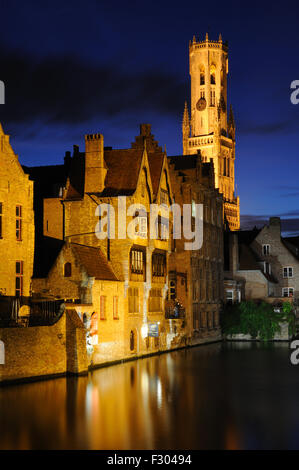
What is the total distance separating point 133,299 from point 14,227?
13.3 meters

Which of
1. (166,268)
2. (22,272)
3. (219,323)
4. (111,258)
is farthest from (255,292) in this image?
(22,272)

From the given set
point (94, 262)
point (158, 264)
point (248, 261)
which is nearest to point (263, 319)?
point (248, 261)

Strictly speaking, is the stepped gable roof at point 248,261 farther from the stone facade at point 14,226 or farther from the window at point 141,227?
the stone facade at point 14,226

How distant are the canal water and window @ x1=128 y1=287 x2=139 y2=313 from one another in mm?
6745

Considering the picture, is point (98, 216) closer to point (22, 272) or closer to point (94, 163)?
point (94, 163)

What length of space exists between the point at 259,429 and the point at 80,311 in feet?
69.4

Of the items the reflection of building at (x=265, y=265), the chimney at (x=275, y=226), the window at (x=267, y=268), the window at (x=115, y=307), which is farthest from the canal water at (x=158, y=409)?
the chimney at (x=275, y=226)

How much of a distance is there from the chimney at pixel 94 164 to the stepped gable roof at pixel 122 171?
0.86 meters

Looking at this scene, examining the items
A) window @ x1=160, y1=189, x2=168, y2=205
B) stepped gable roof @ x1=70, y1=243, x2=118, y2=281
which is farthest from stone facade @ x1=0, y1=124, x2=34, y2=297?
window @ x1=160, y1=189, x2=168, y2=205

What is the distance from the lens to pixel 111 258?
5709 centimetres

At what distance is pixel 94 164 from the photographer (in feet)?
194

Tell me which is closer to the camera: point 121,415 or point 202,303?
point 121,415

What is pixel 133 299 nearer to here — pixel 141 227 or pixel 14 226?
pixel 141 227

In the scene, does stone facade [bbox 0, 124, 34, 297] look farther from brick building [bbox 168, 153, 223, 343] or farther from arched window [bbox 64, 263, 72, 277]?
brick building [bbox 168, 153, 223, 343]
